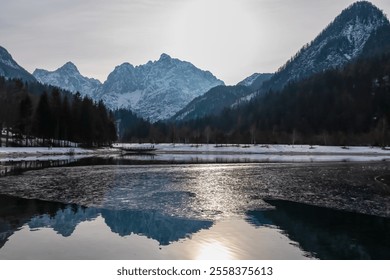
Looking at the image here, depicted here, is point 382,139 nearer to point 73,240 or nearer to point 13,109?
point 13,109

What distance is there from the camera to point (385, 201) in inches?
997

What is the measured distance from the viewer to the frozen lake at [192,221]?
46.7 ft

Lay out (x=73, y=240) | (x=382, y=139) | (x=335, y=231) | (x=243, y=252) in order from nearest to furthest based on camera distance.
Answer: (x=243, y=252) < (x=73, y=240) < (x=335, y=231) < (x=382, y=139)

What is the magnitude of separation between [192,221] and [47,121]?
90.6m

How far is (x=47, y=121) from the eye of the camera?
99688mm

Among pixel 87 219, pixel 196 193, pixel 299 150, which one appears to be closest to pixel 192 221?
pixel 87 219

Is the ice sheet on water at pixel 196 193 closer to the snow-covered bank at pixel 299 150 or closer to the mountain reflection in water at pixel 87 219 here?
the mountain reflection in water at pixel 87 219

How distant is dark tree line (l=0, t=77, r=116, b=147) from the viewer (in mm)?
97312

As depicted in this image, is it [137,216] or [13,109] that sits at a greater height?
[13,109]

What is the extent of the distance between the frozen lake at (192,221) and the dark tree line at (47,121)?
70351 mm

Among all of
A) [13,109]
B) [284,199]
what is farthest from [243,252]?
[13,109]

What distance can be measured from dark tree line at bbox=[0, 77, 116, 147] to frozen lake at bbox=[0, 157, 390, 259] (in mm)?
70351

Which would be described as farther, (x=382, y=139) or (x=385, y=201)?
(x=382, y=139)
